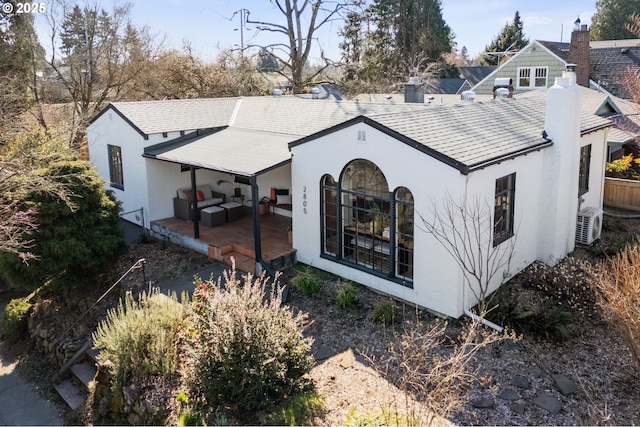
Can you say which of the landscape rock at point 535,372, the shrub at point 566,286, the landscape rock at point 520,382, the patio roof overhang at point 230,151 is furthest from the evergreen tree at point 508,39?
the landscape rock at point 520,382

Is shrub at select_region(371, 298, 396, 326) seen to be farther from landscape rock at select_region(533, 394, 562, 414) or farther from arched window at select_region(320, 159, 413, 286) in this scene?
landscape rock at select_region(533, 394, 562, 414)

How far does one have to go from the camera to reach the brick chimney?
94.0ft

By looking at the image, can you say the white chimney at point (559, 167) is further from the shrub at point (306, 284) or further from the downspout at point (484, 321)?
the shrub at point (306, 284)

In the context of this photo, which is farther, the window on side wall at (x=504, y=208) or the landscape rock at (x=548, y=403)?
the window on side wall at (x=504, y=208)

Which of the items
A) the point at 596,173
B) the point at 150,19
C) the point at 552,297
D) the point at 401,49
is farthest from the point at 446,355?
the point at 401,49

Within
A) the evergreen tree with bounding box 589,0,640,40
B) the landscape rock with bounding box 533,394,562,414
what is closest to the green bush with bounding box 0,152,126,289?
the landscape rock with bounding box 533,394,562,414

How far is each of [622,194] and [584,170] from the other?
546 centimetres

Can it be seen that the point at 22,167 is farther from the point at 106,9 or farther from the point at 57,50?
the point at 106,9

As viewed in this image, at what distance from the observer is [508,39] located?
5728cm

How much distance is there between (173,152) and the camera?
16.4 m

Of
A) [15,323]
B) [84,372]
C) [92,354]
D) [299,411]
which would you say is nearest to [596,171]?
[299,411]

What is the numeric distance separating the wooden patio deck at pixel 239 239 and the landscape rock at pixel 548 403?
7340 millimetres

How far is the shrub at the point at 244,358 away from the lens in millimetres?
7934

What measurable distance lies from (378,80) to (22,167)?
99.7 ft
